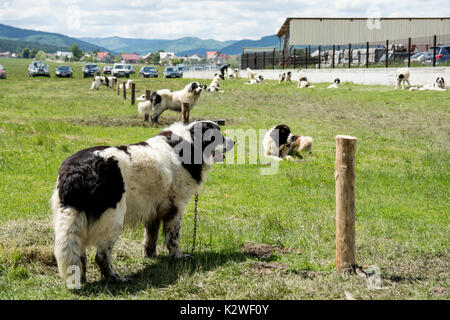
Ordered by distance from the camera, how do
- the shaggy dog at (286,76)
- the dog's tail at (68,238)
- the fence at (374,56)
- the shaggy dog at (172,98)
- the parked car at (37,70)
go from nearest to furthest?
the dog's tail at (68,238) < the shaggy dog at (172,98) < the fence at (374,56) < the shaggy dog at (286,76) < the parked car at (37,70)

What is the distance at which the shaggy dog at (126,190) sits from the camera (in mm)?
4773

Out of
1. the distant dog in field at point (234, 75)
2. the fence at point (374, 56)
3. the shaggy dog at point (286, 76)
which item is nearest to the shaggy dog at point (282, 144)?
the fence at point (374, 56)

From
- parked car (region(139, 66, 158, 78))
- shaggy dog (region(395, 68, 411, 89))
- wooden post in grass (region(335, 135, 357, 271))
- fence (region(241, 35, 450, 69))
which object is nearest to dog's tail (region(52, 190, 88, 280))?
wooden post in grass (region(335, 135, 357, 271))

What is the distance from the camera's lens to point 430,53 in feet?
121

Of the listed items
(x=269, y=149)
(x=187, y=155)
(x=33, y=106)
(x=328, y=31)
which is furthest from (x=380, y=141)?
(x=328, y=31)

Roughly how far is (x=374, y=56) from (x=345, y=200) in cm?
3623

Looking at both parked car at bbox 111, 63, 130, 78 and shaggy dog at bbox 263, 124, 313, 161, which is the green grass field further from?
parked car at bbox 111, 63, 130, 78

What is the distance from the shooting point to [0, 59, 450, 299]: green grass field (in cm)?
504

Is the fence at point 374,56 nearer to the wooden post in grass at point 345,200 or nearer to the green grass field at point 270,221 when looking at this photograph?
the green grass field at point 270,221

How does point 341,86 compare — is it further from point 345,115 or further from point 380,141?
point 380,141

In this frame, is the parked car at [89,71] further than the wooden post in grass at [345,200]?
Yes

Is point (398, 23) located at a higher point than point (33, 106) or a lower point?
higher

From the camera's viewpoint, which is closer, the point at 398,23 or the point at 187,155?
the point at 187,155
